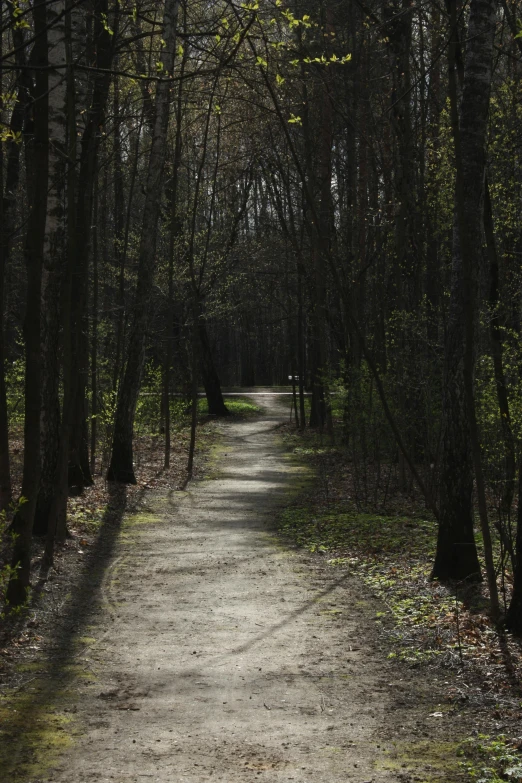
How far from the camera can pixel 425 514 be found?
12.9 m

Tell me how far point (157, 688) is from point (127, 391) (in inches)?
394

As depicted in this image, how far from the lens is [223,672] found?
595 cm

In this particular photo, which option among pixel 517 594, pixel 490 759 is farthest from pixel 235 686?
pixel 517 594

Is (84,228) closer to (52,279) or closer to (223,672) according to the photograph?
(52,279)

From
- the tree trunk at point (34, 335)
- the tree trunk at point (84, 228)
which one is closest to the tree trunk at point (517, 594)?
the tree trunk at point (34, 335)

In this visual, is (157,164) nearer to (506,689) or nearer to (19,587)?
(19,587)

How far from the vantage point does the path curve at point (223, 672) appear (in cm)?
439

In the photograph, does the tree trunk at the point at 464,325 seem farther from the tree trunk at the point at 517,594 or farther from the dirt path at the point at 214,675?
the tree trunk at the point at 517,594

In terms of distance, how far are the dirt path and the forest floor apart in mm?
14

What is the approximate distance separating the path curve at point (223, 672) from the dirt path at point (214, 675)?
0.01m

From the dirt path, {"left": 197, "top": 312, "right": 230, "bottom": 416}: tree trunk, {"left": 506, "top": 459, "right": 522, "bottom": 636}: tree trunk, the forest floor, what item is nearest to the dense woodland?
{"left": 506, "top": 459, "right": 522, "bottom": 636}: tree trunk

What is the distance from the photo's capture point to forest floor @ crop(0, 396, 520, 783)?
4.39m

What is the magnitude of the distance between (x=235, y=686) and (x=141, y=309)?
10117 mm

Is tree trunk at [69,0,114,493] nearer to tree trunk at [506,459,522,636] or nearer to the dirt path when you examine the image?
the dirt path
